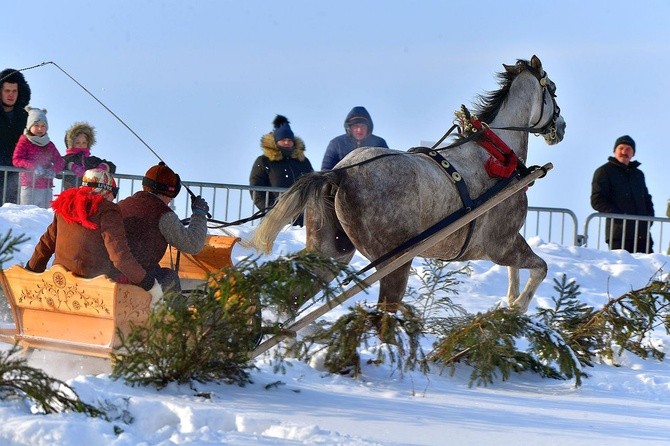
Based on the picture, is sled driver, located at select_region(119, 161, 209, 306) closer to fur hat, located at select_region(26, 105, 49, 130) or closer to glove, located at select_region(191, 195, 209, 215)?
glove, located at select_region(191, 195, 209, 215)

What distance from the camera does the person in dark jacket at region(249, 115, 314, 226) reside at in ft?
44.2

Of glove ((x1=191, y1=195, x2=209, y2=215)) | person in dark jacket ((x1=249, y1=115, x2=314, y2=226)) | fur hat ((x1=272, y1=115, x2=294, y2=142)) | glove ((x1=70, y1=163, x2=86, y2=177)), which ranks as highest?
fur hat ((x1=272, y1=115, x2=294, y2=142))

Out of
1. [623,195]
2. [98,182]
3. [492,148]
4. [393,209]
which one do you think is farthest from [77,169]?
[623,195]

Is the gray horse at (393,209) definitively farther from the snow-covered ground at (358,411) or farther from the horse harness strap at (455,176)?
the snow-covered ground at (358,411)

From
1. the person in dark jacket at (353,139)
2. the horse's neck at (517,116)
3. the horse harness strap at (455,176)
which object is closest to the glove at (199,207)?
the horse harness strap at (455,176)

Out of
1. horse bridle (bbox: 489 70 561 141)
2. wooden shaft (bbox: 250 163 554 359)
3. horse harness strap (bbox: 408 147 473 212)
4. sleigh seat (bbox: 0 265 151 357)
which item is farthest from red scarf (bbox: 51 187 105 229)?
horse bridle (bbox: 489 70 561 141)

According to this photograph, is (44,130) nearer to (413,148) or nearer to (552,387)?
(413,148)

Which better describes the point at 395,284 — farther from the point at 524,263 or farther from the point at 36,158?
the point at 36,158

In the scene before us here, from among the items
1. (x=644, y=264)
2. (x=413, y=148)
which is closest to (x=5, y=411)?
(x=413, y=148)

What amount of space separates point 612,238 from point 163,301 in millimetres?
9308

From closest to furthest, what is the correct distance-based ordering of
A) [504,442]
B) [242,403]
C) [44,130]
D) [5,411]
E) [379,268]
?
[5,411], [504,442], [242,403], [379,268], [44,130]

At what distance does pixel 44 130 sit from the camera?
1252cm

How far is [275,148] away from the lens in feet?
44.6

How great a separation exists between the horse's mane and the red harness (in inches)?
20.4
